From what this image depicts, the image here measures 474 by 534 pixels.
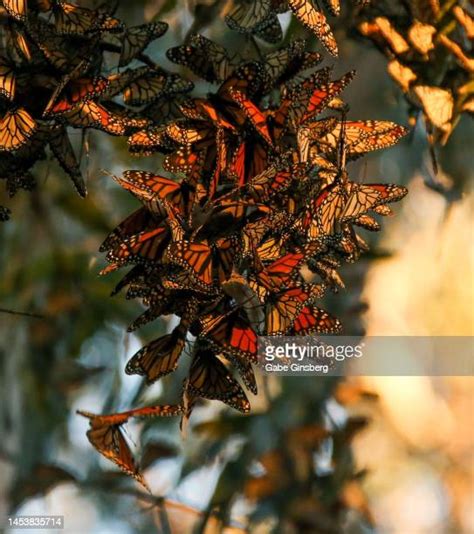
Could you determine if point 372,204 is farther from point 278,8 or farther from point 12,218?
point 12,218

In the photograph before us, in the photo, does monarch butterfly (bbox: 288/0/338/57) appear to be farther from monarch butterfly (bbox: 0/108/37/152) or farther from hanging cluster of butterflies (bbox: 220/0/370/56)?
monarch butterfly (bbox: 0/108/37/152)

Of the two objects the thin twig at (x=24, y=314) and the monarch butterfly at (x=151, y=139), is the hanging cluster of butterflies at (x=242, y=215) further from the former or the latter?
the thin twig at (x=24, y=314)

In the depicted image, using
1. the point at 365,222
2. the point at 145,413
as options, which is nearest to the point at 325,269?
the point at 365,222

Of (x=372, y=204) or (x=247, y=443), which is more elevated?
(x=372, y=204)

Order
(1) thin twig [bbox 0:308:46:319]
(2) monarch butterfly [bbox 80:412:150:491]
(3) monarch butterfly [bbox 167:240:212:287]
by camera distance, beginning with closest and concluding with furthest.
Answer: (3) monarch butterfly [bbox 167:240:212:287] → (2) monarch butterfly [bbox 80:412:150:491] → (1) thin twig [bbox 0:308:46:319]

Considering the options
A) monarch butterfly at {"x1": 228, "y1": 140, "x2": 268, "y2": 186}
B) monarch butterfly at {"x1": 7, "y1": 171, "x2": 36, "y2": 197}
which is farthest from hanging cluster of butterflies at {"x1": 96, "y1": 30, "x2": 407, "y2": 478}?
monarch butterfly at {"x1": 7, "y1": 171, "x2": 36, "y2": 197}

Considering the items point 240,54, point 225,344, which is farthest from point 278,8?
point 225,344

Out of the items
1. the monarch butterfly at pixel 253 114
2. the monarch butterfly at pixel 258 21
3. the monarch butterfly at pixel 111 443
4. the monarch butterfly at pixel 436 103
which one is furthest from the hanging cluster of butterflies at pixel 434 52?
the monarch butterfly at pixel 111 443
